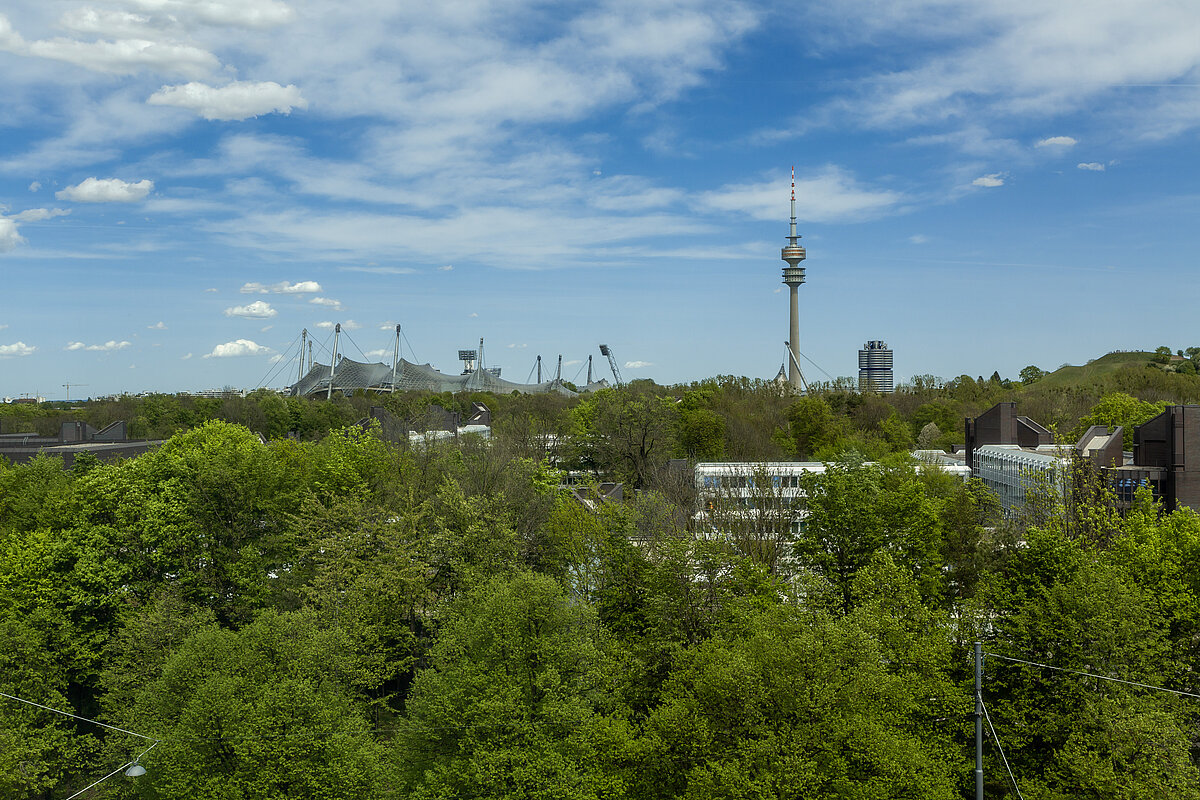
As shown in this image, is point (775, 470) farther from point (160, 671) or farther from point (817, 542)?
point (160, 671)

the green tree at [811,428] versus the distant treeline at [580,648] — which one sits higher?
the green tree at [811,428]

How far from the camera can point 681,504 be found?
4409 centimetres

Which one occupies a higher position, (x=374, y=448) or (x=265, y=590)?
(x=374, y=448)

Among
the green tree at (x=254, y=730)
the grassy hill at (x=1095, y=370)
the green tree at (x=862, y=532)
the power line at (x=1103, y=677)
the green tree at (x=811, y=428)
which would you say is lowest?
the green tree at (x=254, y=730)

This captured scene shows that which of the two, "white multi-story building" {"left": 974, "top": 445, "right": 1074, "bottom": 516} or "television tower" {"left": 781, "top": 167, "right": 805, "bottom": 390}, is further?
"television tower" {"left": 781, "top": 167, "right": 805, "bottom": 390}

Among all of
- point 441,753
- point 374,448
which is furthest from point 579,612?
point 374,448

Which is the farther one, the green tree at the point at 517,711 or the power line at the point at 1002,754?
the green tree at the point at 517,711

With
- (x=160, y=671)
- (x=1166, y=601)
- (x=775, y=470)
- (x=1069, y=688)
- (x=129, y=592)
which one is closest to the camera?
(x=1069, y=688)

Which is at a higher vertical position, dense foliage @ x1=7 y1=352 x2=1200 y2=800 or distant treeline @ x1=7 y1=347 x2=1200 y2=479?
distant treeline @ x1=7 y1=347 x2=1200 y2=479


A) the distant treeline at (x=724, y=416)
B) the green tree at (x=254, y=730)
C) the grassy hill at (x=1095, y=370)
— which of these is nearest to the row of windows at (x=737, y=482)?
the distant treeline at (x=724, y=416)

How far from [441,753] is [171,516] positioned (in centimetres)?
1679

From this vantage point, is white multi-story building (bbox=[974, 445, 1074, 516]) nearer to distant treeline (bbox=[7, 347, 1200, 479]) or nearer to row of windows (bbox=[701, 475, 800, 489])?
distant treeline (bbox=[7, 347, 1200, 479])

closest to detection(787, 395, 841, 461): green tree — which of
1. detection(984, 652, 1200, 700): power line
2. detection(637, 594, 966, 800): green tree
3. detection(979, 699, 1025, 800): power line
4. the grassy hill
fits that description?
the grassy hill

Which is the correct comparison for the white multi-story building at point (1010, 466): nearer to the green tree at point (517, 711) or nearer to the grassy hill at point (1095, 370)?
the green tree at point (517, 711)
